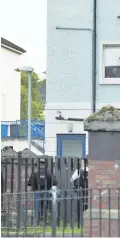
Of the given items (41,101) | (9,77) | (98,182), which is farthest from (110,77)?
(41,101)

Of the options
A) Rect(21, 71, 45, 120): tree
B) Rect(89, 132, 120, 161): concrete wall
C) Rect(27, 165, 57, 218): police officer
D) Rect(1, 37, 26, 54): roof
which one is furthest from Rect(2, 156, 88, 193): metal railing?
Rect(21, 71, 45, 120): tree

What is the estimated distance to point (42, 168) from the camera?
15.0 meters

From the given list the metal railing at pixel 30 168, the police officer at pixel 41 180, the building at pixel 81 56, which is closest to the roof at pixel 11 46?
the building at pixel 81 56

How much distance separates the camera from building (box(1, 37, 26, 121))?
49.6 meters

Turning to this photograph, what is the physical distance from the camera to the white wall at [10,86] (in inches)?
1959

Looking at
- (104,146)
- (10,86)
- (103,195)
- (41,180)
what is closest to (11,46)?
(10,86)

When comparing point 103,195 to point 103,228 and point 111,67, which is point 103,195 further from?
point 111,67

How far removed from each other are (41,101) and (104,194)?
56.2m

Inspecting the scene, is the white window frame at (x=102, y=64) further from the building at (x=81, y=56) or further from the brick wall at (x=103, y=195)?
the brick wall at (x=103, y=195)

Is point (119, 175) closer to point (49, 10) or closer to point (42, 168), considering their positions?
point (42, 168)

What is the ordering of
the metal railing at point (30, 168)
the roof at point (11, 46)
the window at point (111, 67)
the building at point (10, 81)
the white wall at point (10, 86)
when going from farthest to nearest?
the white wall at point (10, 86), the building at point (10, 81), the roof at point (11, 46), the window at point (111, 67), the metal railing at point (30, 168)

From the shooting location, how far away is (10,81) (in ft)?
168

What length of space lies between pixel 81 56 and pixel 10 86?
26.9m

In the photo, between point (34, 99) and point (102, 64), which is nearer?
point (102, 64)
